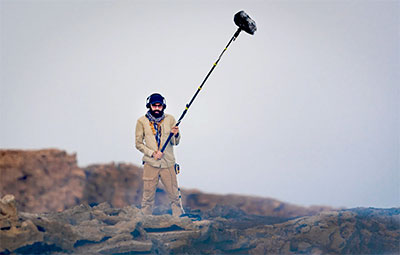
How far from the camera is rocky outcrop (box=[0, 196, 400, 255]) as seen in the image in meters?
9.41

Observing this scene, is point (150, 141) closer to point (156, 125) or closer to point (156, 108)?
point (156, 125)

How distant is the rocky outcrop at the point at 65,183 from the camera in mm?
18484

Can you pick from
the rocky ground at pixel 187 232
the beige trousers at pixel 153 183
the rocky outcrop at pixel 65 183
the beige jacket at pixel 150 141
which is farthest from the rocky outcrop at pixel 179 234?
the rocky outcrop at pixel 65 183

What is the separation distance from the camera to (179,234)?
424 inches

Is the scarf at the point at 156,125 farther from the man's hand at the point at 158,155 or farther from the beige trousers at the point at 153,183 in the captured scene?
the beige trousers at the point at 153,183

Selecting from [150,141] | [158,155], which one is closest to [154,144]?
[150,141]

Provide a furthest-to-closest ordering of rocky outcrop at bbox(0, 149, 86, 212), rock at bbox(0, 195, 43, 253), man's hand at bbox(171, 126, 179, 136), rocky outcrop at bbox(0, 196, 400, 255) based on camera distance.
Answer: rocky outcrop at bbox(0, 149, 86, 212)
man's hand at bbox(171, 126, 179, 136)
rocky outcrop at bbox(0, 196, 400, 255)
rock at bbox(0, 195, 43, 253)

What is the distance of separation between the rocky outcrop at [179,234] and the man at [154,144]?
0.71 meters

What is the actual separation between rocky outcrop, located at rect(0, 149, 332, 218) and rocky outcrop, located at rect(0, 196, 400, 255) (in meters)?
6.49

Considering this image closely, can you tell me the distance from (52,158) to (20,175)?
1.24 m

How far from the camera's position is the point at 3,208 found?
9.40m

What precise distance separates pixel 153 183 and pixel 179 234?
4.29ft

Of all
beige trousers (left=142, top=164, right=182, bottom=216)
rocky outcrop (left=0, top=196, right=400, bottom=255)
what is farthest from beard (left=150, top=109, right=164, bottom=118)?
rocky outcrop (left=0, top=196, right=400, bottom=255)

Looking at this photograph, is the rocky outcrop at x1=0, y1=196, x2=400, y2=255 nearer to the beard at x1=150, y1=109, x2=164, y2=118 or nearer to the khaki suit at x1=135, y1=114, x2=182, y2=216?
the khaki suit at x1=135, y1=114, x2=182, y2=216
